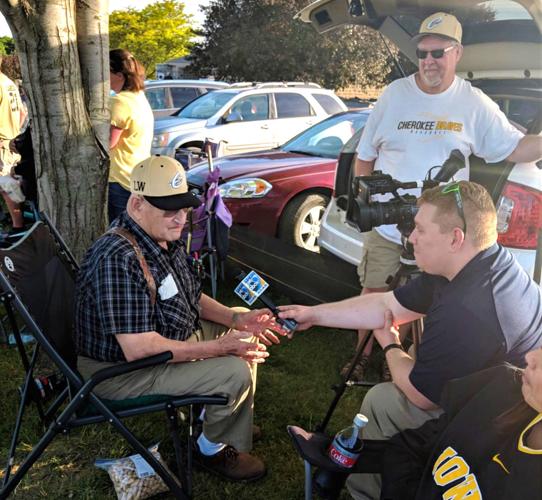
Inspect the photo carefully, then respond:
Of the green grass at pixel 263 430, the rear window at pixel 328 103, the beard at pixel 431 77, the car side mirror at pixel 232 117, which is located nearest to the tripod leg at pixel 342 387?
the green grass at pixel 263 430

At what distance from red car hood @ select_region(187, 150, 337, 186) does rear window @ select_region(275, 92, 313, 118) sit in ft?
14.4

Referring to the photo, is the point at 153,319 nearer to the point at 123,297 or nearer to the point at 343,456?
the point at 123,297

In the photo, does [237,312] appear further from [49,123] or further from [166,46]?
[166,46]

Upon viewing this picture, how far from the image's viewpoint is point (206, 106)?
31.8ft

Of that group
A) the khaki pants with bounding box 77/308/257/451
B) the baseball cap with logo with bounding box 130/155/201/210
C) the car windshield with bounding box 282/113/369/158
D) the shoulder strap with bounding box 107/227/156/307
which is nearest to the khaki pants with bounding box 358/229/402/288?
the khaki pants with bounding box 77/308/257/451

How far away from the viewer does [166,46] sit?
28453 mm

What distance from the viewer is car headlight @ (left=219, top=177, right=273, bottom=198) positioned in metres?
4.79

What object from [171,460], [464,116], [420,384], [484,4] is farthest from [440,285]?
[484,4]

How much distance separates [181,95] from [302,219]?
831 centimetres

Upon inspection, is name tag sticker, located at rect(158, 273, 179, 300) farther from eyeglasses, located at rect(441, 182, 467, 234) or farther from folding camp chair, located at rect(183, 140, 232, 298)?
folding camp chair, located at rect(183, 140, 232, 298)

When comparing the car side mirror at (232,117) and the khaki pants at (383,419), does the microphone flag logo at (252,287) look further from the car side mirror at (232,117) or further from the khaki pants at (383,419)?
the car side mirror at (232,117)

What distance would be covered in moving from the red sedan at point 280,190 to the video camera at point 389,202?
85.9 inches

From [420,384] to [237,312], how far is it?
107 centimetres

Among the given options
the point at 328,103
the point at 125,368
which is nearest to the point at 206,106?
the point at 328,103
